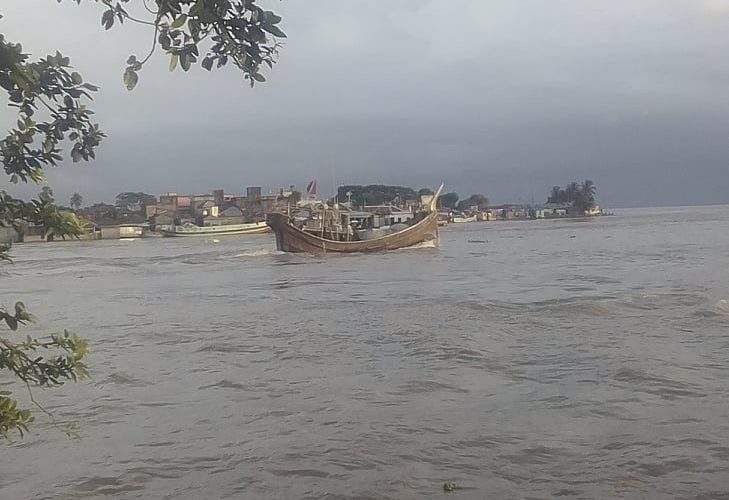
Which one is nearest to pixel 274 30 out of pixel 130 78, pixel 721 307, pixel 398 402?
pixel 130 78

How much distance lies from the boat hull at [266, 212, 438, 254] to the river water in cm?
1923

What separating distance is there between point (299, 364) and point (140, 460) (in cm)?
397

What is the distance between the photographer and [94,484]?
5531mm

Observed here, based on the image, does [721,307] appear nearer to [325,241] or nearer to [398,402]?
[398,402]

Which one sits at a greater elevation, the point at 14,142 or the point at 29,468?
the point at 14,142

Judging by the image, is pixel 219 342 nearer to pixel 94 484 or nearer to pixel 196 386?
pixel 196 386

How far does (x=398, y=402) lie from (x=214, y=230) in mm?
69505

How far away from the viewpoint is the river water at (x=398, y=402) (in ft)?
18.0

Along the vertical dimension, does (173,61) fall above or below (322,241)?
above

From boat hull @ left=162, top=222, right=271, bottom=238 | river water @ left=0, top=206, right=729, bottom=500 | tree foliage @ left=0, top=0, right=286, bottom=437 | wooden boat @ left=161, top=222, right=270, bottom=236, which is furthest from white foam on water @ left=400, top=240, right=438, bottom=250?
tree foliage @ left=0, top=0, right=286, bottom=437

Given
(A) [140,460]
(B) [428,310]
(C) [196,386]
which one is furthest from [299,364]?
(B) [428,310]

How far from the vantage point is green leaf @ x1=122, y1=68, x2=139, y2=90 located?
2051mm

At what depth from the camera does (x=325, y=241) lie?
36250 mm

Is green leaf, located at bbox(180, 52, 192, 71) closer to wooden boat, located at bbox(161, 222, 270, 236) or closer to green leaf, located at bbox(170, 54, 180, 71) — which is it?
green leaf, located at bbox(170, 54, 180, 71)
